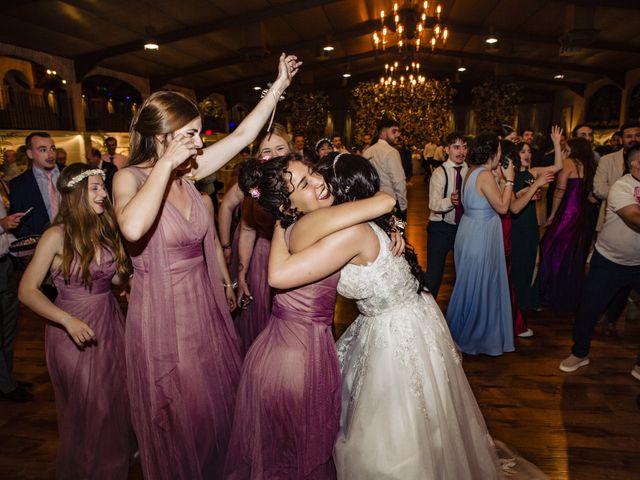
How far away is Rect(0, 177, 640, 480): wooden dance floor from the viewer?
2242 mm

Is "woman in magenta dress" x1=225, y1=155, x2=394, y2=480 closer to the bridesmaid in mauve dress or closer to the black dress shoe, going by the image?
the bridesmaid in mauve dress

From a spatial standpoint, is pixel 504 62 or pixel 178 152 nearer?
pixel 178 152

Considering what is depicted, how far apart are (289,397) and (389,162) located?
3548mm

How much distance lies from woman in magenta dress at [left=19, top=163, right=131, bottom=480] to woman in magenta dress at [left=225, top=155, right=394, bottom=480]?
2.43 ft

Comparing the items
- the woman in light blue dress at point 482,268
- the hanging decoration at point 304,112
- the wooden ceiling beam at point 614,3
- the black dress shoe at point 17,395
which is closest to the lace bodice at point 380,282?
the woman in light blue dress at point 482,268

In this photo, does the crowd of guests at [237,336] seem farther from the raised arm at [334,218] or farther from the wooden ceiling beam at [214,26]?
the wooden ceiling beam at [214,26]

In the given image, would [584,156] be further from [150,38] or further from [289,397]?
[150,38]

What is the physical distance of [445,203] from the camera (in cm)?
369

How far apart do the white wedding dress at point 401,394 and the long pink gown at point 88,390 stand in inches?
41.9

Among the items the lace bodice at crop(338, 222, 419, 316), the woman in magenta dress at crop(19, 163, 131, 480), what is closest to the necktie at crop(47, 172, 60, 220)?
the woman in magenta dress at crop(19, 163, 131, 480)

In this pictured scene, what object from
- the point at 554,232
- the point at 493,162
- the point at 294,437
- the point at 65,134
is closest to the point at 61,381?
the point at 294,437

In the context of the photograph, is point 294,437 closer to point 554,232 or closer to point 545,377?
point 545,377

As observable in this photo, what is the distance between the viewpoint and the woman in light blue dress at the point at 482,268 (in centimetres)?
309

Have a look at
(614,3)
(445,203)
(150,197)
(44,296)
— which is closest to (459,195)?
(445,203)
